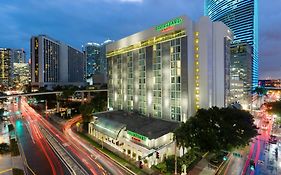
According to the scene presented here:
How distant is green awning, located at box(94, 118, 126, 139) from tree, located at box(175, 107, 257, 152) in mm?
19782

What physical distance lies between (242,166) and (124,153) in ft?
92.4

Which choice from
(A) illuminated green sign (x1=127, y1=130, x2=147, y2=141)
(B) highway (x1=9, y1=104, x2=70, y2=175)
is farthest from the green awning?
(B) highway (x1=9, y1=104, x2=70, y2=175)

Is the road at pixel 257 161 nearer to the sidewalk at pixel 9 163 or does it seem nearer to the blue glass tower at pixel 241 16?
the sidewalk at pixel 9 163

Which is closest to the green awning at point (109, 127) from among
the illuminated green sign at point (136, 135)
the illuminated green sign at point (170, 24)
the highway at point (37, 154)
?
the illuminated green sign at point (136, 135)

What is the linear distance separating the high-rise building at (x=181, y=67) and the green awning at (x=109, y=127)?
54.7 ft

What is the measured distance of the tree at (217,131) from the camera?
3375 centimetres

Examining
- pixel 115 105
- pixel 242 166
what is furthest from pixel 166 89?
pixel 115 105

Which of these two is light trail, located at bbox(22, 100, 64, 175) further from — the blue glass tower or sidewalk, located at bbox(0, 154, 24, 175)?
the blue glass tower

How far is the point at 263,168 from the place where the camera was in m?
35.9

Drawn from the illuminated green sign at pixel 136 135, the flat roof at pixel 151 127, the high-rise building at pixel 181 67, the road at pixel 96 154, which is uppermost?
the high-rise building at pixel 181 67

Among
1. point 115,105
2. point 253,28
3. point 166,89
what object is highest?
point 253,28

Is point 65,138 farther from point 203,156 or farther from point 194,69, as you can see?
point 194,69

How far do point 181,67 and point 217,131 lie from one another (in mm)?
23814

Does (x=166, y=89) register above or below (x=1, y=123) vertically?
above
